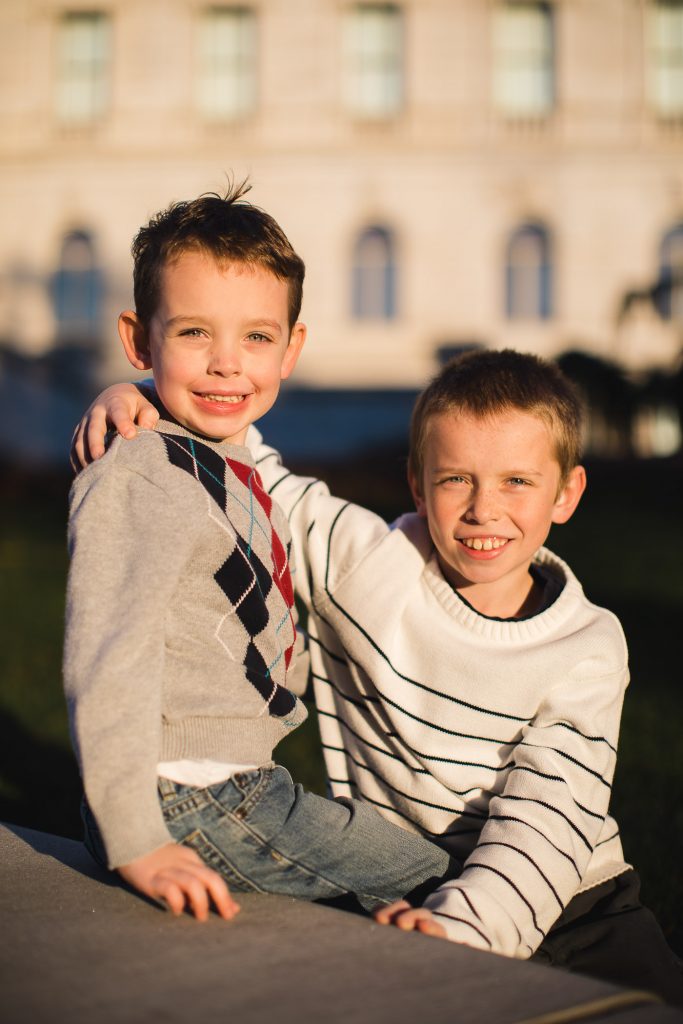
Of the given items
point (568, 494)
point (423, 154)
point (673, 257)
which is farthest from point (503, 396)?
point (673, 257)

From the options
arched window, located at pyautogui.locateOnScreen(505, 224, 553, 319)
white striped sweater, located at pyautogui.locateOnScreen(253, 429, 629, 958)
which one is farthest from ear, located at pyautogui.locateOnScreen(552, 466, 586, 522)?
arched window, located at pyautogui.locateOnScreen(505, 224, 553, 319)

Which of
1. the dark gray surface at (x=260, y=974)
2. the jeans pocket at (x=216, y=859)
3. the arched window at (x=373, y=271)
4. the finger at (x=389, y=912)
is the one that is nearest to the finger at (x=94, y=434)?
the jeans pocket at (x=216, y=859)

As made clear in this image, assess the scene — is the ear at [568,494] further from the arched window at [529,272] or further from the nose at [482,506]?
the arched window at [529,272]

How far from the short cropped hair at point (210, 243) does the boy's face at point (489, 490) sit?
1.65 ft

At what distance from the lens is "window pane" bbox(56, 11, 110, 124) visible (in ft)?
75.3

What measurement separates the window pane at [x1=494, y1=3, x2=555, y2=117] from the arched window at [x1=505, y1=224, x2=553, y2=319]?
97.0 inches

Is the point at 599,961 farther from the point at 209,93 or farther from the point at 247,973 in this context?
the point at 209,93

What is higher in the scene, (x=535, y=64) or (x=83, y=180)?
(x=535, y=64)

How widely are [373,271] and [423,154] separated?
94.6 inches

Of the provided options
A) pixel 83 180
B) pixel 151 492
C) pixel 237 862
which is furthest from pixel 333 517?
pixel 83 180

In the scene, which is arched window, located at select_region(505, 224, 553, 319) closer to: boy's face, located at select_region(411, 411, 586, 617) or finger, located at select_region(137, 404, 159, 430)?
boy's face, located at select_region(411, 411, 586, 617)

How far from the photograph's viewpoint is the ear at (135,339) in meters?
2.55

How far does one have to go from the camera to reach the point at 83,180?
2275 cm

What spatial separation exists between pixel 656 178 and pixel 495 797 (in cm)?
2117
